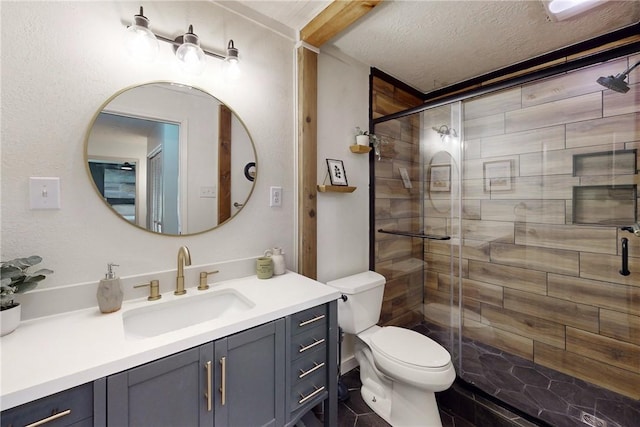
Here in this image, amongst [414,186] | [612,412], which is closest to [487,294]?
[612,412]

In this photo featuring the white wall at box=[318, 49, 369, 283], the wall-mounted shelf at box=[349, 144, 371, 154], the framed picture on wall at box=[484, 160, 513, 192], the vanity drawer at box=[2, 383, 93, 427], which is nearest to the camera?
the vanity drawer at box=[2, 383, 93, 427]

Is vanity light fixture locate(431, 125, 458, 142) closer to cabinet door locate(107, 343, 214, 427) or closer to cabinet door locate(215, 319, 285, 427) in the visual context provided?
cabinet door locate(215, 319, 285, 427)

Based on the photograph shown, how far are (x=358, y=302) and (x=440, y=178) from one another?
51.5 inches

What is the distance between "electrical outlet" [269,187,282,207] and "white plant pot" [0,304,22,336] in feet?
3.62

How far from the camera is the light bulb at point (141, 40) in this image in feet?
3.63

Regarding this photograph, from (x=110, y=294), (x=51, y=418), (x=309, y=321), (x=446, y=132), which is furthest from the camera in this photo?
(x=446, y=132)

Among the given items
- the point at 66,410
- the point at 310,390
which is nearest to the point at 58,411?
the point at 66,410

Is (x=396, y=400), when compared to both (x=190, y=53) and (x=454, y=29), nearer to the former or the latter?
(x=190, y=53)

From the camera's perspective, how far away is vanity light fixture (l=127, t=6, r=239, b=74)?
1116 mm

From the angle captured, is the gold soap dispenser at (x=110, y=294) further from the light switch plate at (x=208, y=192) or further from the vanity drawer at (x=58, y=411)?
the light switch plate at (x=208, y=192)

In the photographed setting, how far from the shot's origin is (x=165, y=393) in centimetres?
82

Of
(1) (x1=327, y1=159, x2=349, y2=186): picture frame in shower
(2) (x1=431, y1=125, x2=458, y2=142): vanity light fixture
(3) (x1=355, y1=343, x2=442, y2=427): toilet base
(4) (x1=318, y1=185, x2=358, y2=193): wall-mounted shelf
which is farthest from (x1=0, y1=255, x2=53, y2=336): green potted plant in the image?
(2) (x1=431, y1=125, x2=458, y2=142): vanity light fixture

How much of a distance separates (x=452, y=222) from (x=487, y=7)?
1411mm

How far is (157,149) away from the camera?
1254 millimetres
